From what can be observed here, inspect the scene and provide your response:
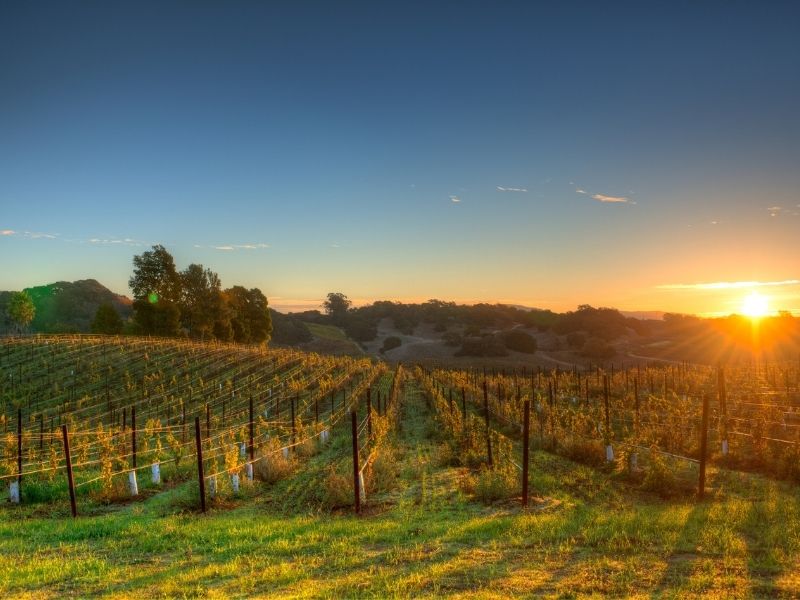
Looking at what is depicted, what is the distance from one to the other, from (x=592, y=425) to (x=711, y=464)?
13.9ft

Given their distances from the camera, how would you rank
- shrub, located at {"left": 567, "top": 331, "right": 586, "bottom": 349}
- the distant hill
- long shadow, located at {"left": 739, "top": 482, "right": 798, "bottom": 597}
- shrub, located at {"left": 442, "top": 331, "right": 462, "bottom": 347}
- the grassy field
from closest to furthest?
long shadow, located at {"left": 739, "top": 482, "right": 798, "bottom": 597}
the grassy field
shrub, located at {"left": 567, "top": 331, "right": 586, "bottom": 349}
shrub, located at {"left": 442, "top": 331, "right": 462, "bottom": 347}
the distant hill

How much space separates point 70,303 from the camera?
129 metres

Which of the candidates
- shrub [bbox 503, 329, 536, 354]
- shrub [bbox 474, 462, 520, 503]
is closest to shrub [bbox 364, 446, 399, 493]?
shrub [bbox 474, 462, 520, 503]

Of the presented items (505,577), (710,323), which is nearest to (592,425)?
(505,577)

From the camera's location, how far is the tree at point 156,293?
60.9 m

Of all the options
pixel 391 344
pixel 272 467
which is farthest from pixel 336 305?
pixel 272 467

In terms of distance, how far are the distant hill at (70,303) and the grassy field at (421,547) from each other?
8787cm

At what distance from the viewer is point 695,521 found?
9250 mm

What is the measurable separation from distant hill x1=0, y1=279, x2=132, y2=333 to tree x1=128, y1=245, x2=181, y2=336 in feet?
108

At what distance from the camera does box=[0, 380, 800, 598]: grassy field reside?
6.73 metres

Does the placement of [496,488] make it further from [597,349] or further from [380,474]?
[597,349]

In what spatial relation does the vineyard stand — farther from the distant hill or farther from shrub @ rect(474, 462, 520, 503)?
the distant hill

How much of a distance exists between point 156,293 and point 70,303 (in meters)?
83.6

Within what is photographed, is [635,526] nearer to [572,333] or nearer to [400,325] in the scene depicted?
[572,333]
